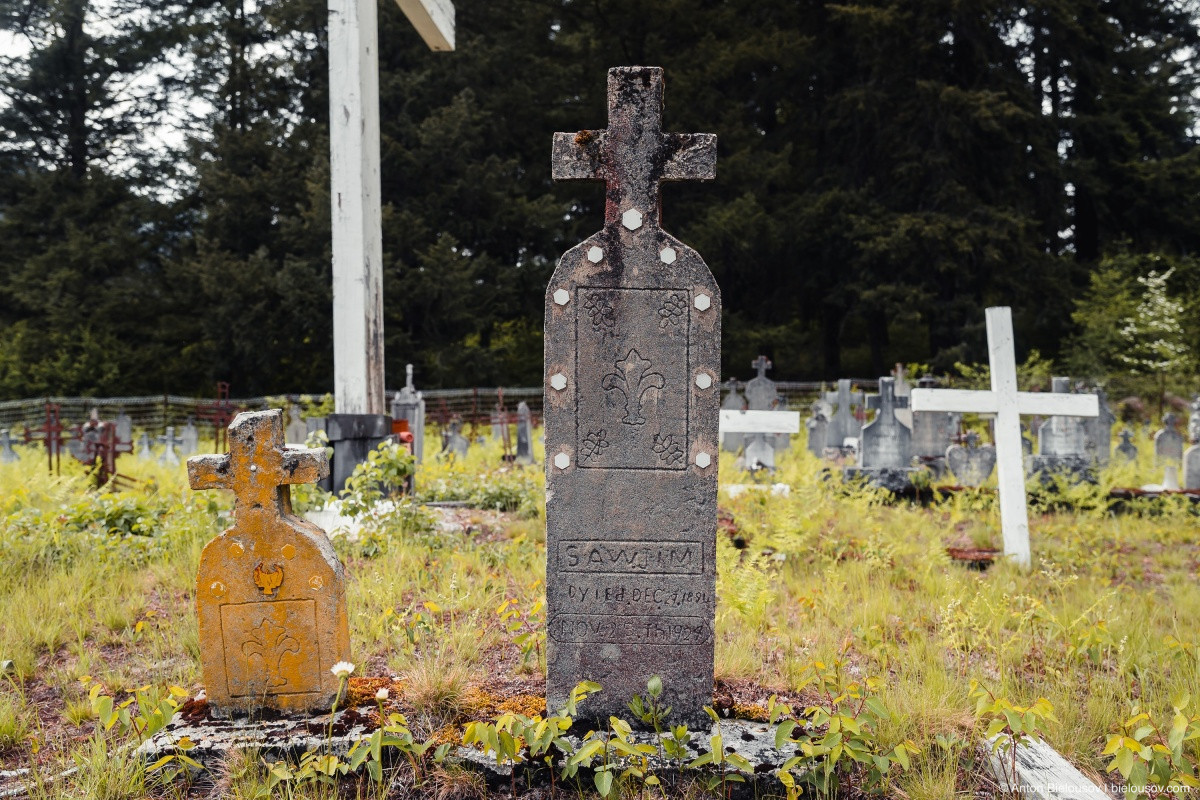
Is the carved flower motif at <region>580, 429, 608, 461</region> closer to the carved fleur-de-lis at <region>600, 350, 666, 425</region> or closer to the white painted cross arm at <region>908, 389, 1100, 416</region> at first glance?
the carved fleur-de-lis at <region>600, 350, 666, 425</region>

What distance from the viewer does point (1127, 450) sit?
33.0 ft

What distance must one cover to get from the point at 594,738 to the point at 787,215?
69.3 feet

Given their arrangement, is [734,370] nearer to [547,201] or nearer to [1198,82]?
[547,201]

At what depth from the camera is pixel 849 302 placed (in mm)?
22547

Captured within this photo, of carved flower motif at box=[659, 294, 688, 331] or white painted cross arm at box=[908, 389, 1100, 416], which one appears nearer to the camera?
carved flower motif at box=[659, 294, 688, 331]

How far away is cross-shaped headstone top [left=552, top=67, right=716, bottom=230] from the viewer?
9.05 ft

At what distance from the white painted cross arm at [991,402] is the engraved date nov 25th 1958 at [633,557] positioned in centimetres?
371

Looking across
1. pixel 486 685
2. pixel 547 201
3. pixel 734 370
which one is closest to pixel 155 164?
pixel 547 201

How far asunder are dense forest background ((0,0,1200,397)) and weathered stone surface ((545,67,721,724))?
1746cm

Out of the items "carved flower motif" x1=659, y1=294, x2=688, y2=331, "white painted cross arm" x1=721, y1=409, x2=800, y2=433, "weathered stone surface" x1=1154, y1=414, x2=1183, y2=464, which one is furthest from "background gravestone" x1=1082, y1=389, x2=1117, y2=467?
"carved flower motif" x1=659, y1=294, x2=688, y2=331

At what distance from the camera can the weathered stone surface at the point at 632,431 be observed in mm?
2732

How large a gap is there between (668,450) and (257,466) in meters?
1.41

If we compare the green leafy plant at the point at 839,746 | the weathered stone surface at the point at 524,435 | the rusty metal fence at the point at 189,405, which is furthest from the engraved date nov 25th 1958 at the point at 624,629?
the rusty metal fence at the point at 189,405

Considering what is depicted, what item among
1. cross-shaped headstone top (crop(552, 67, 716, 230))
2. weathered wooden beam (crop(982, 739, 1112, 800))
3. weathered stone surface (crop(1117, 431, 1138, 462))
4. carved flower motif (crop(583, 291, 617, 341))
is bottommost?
weathered wooden beam (crop(982, 739, 1112, 800))
